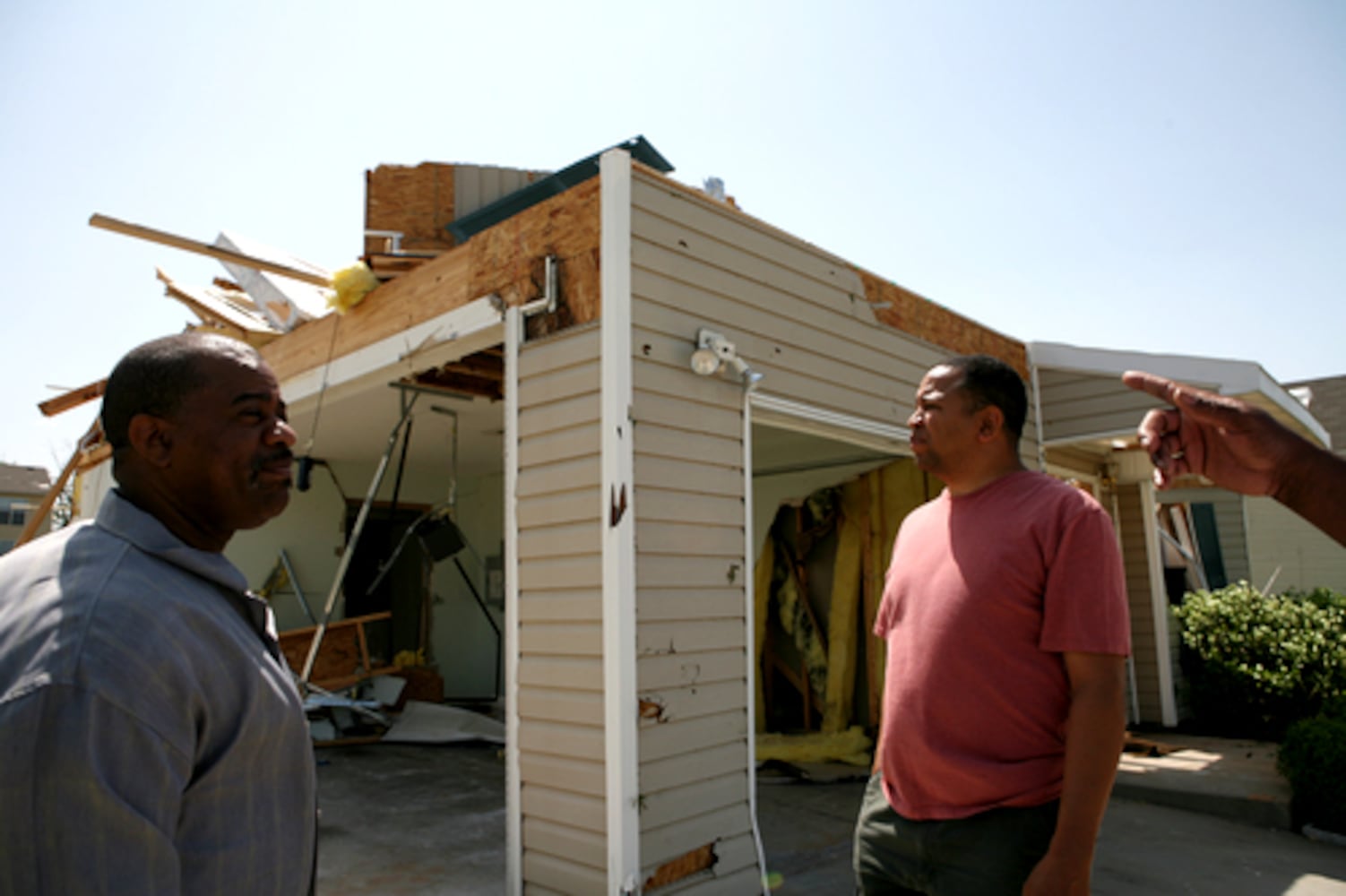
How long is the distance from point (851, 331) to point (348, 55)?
3.51 meters

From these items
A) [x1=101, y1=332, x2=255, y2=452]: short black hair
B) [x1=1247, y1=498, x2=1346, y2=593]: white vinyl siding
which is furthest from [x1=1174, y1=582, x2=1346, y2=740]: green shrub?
[x1=101, y1=332, x2=255, y2=452]: short black hair

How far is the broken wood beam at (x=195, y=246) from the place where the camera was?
15.4 feet

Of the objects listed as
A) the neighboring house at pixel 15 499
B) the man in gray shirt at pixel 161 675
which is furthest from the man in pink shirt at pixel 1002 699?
the neighboring house at pixel 15 499

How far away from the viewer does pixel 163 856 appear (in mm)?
862

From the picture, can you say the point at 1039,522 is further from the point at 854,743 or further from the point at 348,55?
the point at 854,743

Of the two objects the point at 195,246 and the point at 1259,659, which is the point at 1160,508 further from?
the point at 195,246

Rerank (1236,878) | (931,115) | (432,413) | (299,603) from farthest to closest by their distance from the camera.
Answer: (299,603) < (432,413) < (931,115) < (1236,878)

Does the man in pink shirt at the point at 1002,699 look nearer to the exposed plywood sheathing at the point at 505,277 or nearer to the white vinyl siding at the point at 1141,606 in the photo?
the exposed plywood sheathing at the point at 505,277

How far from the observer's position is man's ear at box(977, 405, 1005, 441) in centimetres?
203

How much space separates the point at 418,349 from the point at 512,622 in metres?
1.70

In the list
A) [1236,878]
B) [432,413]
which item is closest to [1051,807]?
[1236,878]

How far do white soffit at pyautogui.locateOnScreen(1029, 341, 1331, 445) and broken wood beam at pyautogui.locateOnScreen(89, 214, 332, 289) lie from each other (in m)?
5.71

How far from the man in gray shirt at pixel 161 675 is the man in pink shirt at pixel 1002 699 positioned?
1.27 meters

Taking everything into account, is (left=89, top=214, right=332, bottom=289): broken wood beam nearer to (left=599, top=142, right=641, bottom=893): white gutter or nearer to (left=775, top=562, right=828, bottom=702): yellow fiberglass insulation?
(left=599, top=142, right=641, bottom=893): white gutter
